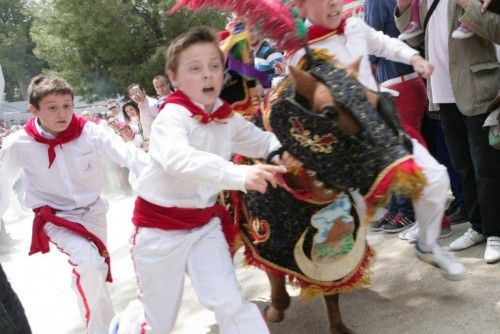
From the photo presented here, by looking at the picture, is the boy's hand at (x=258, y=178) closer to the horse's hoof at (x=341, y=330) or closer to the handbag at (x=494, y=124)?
Result: the horse's hoof at (x=341, y=330)

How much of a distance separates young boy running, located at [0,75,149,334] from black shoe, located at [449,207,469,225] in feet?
8.49

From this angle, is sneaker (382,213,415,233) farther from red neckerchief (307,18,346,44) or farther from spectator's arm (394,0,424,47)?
red neckerchief (307,18,346,44)

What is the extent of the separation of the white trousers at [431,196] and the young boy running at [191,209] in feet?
2.51

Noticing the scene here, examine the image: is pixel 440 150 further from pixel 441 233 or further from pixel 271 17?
pixel 271 17

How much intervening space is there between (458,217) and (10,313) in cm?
348

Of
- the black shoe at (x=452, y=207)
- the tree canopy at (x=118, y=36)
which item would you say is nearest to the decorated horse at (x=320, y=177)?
the black shoe at (x=452, y=207)

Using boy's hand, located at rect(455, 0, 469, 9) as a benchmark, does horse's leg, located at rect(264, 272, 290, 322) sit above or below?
below

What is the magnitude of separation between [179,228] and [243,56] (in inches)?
45.7

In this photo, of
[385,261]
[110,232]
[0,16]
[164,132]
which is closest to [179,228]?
[164,132]

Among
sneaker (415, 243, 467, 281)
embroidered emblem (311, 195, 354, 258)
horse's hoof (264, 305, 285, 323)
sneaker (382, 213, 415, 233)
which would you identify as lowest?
sneaker (382, 213, 415, 233)

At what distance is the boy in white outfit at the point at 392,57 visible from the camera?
291 centimetres

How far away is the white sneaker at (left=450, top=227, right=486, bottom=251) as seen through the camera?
397 centimetres

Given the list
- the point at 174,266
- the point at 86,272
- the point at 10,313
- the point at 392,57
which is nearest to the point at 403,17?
the point at 392,57

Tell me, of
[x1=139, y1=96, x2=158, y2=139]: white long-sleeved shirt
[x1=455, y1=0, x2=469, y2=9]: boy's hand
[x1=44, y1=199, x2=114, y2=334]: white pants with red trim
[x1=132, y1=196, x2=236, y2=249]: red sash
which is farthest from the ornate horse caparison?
[x1=139, y1=96, x2=158, y2=139]: white long-sleeved shirt
